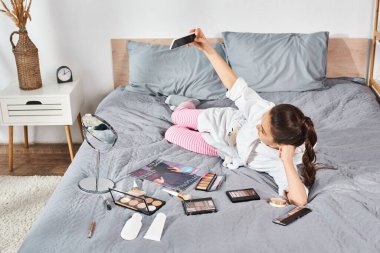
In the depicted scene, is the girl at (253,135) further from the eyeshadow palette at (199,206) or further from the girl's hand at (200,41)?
the eyeshadow palette at (199,206)

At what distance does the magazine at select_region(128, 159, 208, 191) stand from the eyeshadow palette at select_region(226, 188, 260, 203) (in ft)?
0.60

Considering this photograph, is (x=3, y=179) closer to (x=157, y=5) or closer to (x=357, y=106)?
(x=157, y=5)

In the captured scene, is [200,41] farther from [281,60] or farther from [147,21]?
[147,21]

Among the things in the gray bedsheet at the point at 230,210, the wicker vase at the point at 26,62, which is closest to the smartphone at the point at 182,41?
the gray bedsheet at the point at 230,210

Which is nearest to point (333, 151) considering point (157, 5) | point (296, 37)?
point (296, 37)

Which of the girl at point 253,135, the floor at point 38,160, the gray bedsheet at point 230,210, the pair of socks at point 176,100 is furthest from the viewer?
the floor at point 38,160

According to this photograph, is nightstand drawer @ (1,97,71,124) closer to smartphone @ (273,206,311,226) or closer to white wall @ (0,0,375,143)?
white wall @ (0,0,375,143)

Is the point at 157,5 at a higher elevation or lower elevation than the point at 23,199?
higher

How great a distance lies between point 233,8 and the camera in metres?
2.86

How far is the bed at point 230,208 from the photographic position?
1.36m

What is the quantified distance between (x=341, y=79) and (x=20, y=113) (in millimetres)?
1984

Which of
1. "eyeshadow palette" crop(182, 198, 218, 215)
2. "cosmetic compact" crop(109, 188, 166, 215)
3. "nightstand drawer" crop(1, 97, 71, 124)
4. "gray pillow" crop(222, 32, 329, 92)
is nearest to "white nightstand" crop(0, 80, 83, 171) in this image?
"nightstand drawer" crop(1, 97, 71, 124)

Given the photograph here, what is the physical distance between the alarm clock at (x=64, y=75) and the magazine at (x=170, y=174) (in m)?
1.21

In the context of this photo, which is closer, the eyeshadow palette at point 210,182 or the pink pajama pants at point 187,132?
the eyeshadow palette at point 210,182
